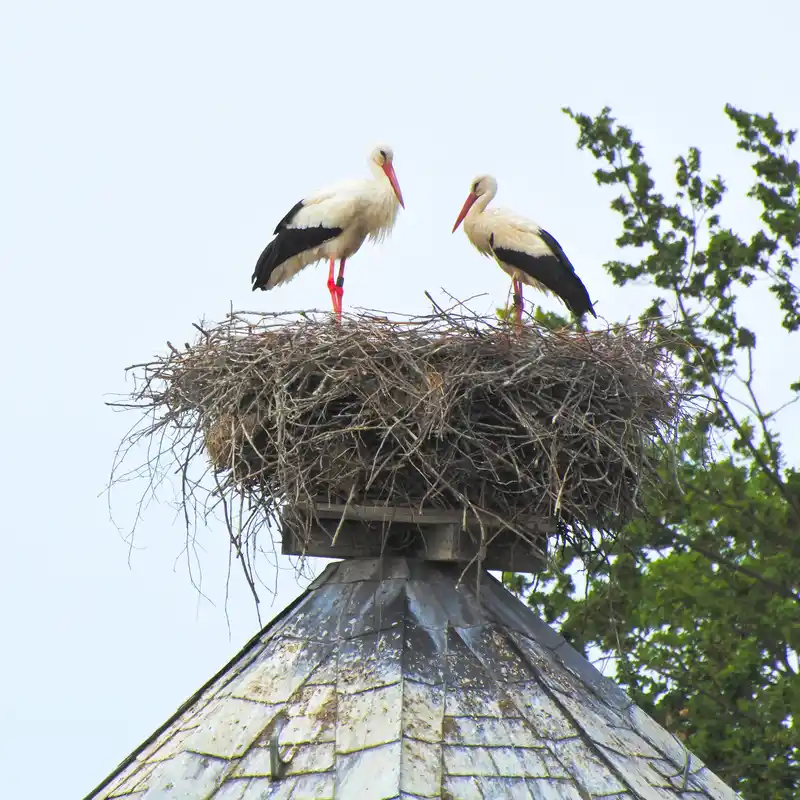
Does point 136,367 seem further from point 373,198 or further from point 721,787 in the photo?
point 721,787

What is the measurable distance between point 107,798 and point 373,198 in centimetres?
454

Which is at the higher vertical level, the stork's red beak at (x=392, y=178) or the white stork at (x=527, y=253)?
the stork's red beak at (x=392, y=178)

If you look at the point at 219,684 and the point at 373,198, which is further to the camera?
the point at 373,198

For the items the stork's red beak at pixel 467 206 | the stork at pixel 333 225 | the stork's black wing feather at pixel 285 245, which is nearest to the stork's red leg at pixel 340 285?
the stork at pixel 333 225

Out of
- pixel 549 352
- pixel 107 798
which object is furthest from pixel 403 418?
pixel 107 798

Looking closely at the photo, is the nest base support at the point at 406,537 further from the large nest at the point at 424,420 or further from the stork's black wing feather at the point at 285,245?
the stork's black wing feather at the point at 285,245

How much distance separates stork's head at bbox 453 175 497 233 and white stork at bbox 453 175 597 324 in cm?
16

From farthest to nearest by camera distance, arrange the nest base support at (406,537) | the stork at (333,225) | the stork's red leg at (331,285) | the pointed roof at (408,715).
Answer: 1. the stork's red leg at (331,285)
2. the stork at (333,225)
3. the nest base support at (406,537)
4. the pointed roof at (408,715)

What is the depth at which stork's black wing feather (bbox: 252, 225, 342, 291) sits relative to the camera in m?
10.3

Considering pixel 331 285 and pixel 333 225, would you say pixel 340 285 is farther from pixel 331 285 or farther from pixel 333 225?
pixel 333 225

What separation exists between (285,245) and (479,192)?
1.38m

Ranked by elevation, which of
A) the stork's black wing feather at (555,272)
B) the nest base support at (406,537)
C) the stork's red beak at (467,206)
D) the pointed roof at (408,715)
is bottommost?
the pointed roof at (408,715)

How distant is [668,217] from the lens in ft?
49.5

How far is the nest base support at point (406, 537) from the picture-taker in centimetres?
729
